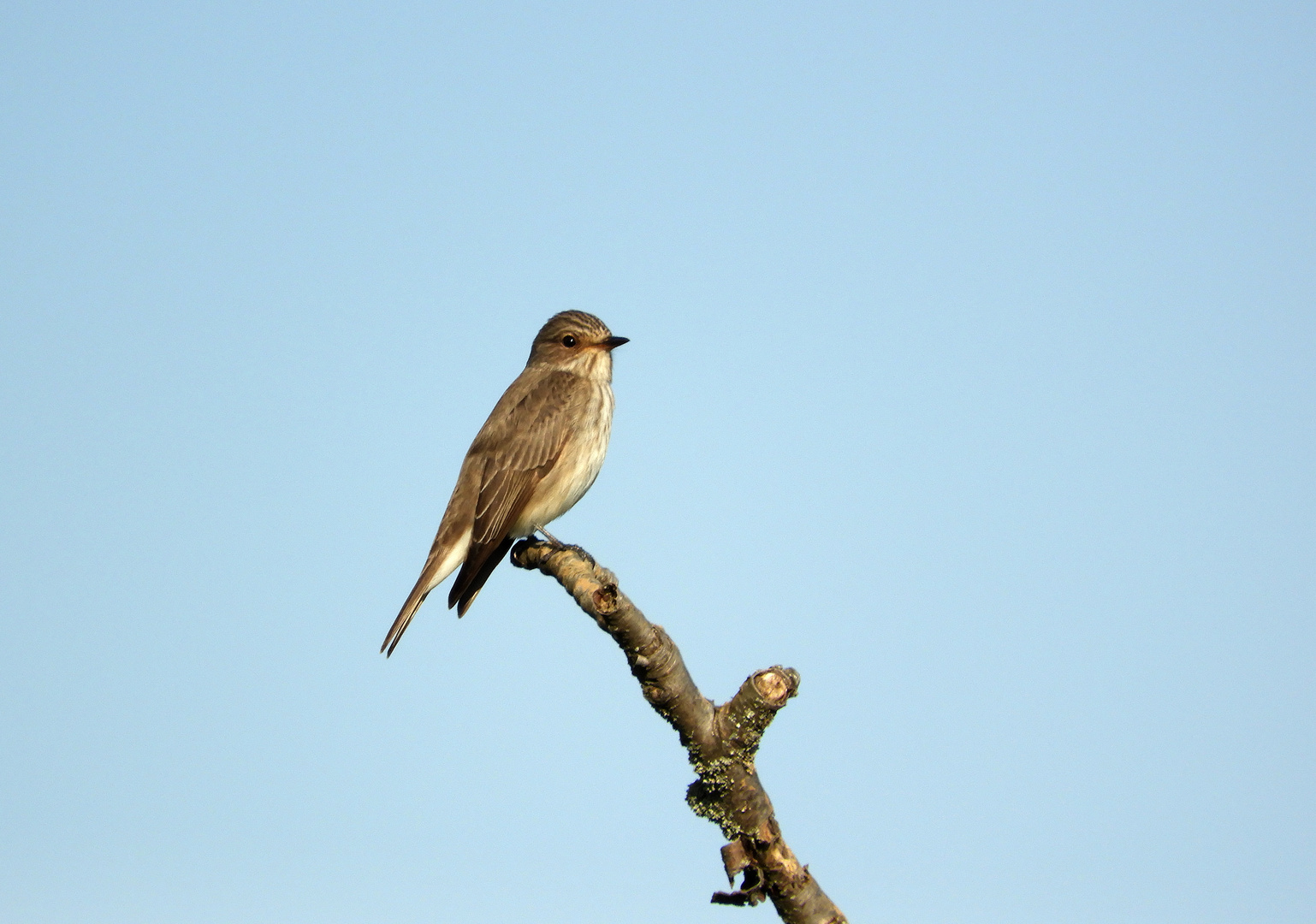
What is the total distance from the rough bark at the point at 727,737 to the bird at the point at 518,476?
417cm

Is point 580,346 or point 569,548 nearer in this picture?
point 569,548

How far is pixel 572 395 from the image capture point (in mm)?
10484

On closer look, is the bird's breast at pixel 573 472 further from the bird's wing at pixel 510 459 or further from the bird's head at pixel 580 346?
the bird's head at pixel 580 346

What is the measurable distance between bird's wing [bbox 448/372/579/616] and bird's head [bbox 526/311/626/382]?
242 mm

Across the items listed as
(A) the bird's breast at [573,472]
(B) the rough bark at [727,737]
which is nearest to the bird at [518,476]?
(A) the bird's breast at [573,472]

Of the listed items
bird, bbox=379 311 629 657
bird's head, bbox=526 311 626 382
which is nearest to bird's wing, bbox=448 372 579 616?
bird, bbox=379 311 629 657

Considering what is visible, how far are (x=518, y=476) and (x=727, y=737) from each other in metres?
5.05

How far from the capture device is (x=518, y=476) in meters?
10.0

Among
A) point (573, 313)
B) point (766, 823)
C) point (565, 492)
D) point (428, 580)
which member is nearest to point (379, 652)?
point (428, 580)

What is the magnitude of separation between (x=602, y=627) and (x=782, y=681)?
93cm

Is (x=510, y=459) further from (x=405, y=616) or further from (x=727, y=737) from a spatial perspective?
(x=727, y=737)

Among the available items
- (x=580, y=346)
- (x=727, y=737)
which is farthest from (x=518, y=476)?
(x=727, y=737)

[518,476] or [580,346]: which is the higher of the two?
[580,346]

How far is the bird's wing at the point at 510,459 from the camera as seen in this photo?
31.3 ft
